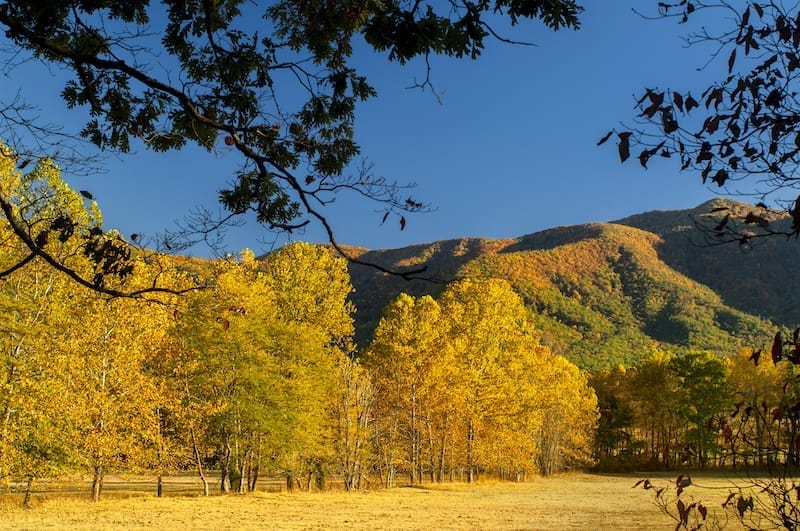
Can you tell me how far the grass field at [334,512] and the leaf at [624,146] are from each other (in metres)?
13.5

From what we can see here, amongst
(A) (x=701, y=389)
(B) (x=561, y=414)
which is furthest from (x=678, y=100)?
(A) (x=701, y=389)

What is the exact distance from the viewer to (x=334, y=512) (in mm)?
17656

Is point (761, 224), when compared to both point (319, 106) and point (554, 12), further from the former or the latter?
point (319, 106)

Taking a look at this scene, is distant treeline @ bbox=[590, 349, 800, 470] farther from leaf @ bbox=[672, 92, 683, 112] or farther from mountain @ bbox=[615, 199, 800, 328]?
mountain @ bbox=[615, 199, 800, 328]

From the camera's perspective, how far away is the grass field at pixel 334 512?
48.1 feet

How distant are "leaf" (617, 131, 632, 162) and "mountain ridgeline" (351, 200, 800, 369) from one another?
264ft

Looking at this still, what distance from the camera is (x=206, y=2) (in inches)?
140

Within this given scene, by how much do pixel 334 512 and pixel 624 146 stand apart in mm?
17131

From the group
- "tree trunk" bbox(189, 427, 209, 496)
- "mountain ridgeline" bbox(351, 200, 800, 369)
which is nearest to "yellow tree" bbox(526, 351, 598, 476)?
"tree trunk" bbox(189, 427, 209, 496)

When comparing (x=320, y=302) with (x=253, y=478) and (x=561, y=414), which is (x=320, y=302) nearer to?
(x=253, y=478)

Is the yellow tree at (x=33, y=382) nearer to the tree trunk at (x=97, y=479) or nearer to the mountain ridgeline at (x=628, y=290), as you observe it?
the tree trunk at (x=97, y=479)

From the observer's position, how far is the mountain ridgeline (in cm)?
10062

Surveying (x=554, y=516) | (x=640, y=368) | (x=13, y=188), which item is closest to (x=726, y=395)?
(x=640, y=368)

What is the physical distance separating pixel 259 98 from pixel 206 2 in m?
1.04
